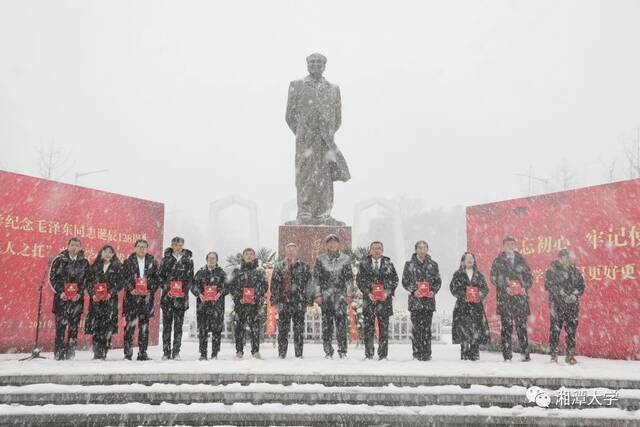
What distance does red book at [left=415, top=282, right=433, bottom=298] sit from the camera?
713cm

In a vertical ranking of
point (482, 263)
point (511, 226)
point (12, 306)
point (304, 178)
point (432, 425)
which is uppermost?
point (304, 178)

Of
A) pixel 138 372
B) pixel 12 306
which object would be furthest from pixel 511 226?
pixel 12 306

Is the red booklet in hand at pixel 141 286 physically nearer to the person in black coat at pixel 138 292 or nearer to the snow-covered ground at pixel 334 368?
the person in black coat at pixel 138 292

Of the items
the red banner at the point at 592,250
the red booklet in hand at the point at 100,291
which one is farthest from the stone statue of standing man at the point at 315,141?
the red booklet in hand at the point at 100,291

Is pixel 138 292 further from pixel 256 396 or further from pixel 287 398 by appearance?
pixel 287 398

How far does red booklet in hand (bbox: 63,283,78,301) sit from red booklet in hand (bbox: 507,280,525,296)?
5879 mm

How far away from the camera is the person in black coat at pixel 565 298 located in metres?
7.27

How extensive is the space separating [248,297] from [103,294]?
77.8 inches

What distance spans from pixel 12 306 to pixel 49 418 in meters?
3.93

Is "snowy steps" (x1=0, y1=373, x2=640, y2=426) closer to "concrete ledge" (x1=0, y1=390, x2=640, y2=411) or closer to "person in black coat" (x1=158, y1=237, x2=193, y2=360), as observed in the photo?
"concrete ledge" (x1=0, y1=390, x2=640, y2=411)

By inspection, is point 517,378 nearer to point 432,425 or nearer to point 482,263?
point 432,425

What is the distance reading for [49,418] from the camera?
16.2 ft

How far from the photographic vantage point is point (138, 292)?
713 cm

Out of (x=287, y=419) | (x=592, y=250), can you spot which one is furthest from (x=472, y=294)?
(x=287, y=419)
